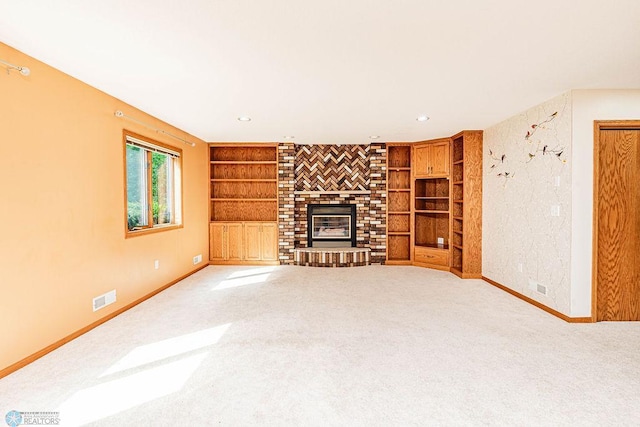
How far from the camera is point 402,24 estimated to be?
78.8 inches

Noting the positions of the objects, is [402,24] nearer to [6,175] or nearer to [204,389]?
[204,389]

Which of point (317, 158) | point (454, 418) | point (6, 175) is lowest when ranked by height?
point (454, 418)

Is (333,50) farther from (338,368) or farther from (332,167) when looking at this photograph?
(332,167)

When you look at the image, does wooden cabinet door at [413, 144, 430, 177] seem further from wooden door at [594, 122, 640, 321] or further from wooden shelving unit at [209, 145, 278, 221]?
wooden door at [594, 122, 640, 321]

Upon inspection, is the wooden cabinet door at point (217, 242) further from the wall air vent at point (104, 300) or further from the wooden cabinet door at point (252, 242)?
the wall air vent at point (104, 300)

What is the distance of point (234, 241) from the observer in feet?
19.8

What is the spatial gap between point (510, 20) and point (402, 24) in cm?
66

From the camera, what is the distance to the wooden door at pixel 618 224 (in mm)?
3244

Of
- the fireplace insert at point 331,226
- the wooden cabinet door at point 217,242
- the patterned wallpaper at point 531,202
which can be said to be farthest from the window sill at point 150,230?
the patterned wallpaper at point 531,202

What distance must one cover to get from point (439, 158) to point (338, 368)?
4.54 metres

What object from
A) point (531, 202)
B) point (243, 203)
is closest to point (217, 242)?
point (243, 203)

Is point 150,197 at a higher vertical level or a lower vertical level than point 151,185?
lower

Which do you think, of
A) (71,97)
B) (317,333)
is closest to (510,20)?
(317,333)

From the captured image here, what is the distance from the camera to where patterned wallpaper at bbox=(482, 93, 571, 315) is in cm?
334
